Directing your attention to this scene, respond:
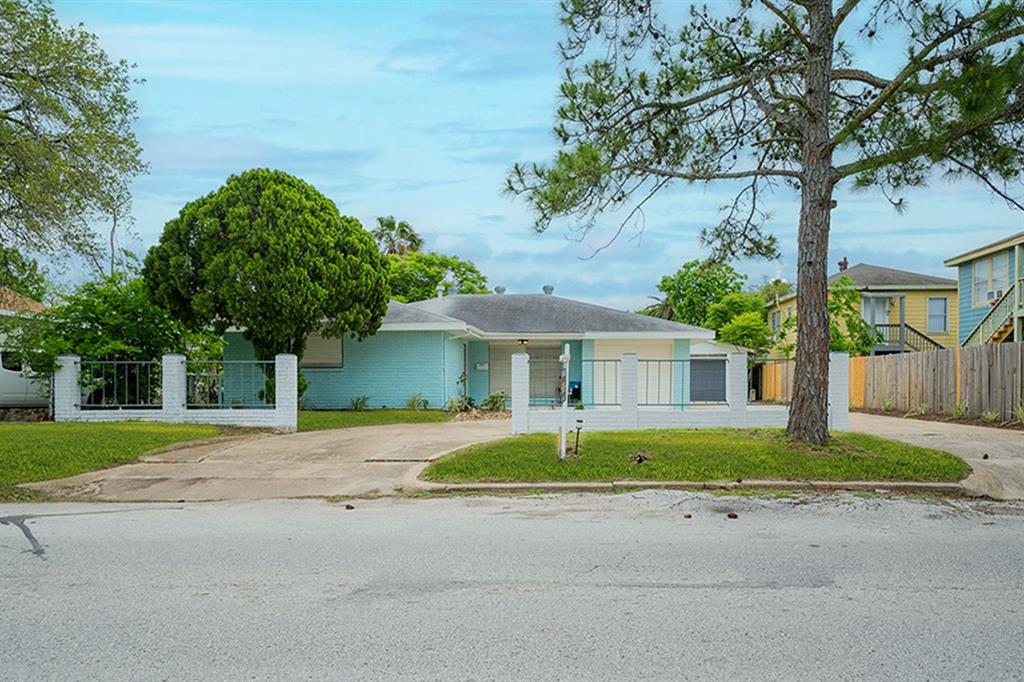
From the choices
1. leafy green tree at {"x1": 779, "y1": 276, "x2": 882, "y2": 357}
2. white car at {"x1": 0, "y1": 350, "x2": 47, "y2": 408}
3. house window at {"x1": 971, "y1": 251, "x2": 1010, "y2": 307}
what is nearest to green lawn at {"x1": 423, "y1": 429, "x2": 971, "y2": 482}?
white car at {"x1": 0, "y1": 350, "x2": 47, "y2": 408}

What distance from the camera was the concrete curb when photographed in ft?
33.4

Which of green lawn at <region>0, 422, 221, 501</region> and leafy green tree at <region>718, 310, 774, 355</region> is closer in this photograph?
green lawn at <region>0, 422, 221, 501</region>

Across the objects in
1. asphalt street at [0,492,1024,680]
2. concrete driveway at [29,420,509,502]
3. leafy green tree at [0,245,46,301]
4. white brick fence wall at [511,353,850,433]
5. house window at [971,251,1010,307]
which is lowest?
concrete driveway at [29,420,509,502]

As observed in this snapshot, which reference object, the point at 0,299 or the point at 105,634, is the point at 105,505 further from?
the point at 0,299

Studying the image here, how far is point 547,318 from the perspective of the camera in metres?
27.5

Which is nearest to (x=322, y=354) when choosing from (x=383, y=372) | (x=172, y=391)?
(x=383, y=372)

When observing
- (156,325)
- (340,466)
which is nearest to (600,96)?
(340,466)

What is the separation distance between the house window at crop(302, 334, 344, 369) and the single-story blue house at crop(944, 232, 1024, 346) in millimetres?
20186

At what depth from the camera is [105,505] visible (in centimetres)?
975

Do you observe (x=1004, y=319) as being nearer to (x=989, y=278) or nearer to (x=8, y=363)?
(x=989, y=278)

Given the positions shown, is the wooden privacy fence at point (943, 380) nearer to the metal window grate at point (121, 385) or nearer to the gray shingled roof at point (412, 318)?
the gray shingled roof at point (412, 318)

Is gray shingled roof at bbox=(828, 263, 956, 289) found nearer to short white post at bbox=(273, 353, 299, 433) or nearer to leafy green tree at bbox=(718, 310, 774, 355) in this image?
leafy green tree at bbox=(718, 310, 774, 355)

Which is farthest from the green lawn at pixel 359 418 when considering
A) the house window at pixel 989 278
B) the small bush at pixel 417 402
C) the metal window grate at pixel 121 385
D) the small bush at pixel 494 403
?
the house window at pixel 989 278

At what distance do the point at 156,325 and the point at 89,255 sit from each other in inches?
142
